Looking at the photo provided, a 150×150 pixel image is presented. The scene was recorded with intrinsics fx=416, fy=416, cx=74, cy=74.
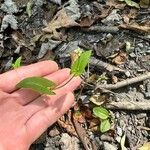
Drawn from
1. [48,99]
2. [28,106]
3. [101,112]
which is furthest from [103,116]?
[28,106]

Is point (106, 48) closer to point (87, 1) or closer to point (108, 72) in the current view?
point (108, 72)

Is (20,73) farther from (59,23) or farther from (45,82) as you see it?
(59,23)

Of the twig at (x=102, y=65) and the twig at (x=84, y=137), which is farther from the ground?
the twig at (x=102, y=65)

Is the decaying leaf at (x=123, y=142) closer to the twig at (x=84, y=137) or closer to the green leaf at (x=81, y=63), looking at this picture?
the twig at (x=84, y=137)

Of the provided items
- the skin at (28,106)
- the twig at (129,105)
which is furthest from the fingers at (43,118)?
the twig at (129,105)

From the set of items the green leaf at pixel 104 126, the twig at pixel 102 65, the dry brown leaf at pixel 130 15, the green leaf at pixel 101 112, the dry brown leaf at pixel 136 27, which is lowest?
the green leaf at pixel 104 126

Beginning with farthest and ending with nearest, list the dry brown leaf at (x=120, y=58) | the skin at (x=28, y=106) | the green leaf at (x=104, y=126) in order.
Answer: the dry brown leaf at (x=120, y=58) → the green leaf at (x=104, y=126) → the skin at (x=28, y=106)

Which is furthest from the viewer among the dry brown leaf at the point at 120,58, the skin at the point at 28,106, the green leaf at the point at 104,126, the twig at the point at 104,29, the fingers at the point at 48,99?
the twig at the point at 104,29

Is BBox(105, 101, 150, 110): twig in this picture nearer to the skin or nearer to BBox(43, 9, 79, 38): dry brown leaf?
the skin
